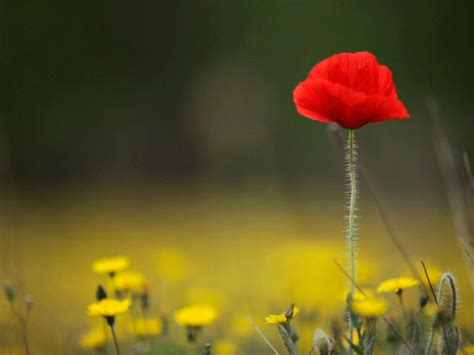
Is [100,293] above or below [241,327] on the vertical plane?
above

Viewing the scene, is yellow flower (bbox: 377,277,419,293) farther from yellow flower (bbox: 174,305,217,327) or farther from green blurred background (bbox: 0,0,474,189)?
green blurred background (bbox: 0,0,474,189)

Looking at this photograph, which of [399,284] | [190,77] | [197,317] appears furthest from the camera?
[190,77]

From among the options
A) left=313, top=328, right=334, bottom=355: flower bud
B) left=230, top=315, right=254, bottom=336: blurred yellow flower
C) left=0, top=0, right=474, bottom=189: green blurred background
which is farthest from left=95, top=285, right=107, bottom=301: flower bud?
left=0, top=0, right=474, bottom=189: green blurred background

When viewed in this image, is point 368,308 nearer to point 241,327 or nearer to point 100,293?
point 100,293

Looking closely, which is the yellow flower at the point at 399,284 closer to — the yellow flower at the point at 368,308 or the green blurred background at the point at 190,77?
the yellow flower at the point at 368,308

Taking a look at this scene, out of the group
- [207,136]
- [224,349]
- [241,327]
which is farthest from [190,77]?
[224,349]
